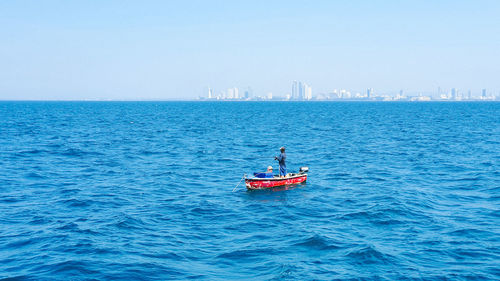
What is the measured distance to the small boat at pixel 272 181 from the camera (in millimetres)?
28000

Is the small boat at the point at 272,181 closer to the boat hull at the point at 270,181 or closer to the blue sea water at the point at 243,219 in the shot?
the boat hull at the point at 270,181

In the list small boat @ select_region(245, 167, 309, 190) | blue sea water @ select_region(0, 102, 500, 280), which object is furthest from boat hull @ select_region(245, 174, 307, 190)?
blue sea water @ select_region(0, 102, 500, 280)

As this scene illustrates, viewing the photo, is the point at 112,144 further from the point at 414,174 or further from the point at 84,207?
the point at 414,174

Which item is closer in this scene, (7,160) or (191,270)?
(191,270)

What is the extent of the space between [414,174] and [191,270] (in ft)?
76.8

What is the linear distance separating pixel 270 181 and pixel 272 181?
0.70ft

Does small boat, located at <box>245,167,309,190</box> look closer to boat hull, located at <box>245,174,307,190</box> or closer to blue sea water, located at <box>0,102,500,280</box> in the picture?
boat hull, located at <box>245,174,307,190</box>

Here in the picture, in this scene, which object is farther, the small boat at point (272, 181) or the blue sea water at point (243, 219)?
the small boat at point (272, 181)

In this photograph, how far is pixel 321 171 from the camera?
35.0 m

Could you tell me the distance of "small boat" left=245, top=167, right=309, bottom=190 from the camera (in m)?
28.0

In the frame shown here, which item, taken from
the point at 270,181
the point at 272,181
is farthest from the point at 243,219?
the point at 272,181

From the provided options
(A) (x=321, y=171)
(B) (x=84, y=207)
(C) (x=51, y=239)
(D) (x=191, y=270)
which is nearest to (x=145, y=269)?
(D) (x=191, y=270)

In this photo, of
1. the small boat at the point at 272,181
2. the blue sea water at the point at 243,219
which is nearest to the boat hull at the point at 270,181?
the small boat at the point at 272,181

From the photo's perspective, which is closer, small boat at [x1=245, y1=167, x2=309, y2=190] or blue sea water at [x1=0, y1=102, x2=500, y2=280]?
blue sea water at [x1=0, y1=102, x2=500, y2=280]
